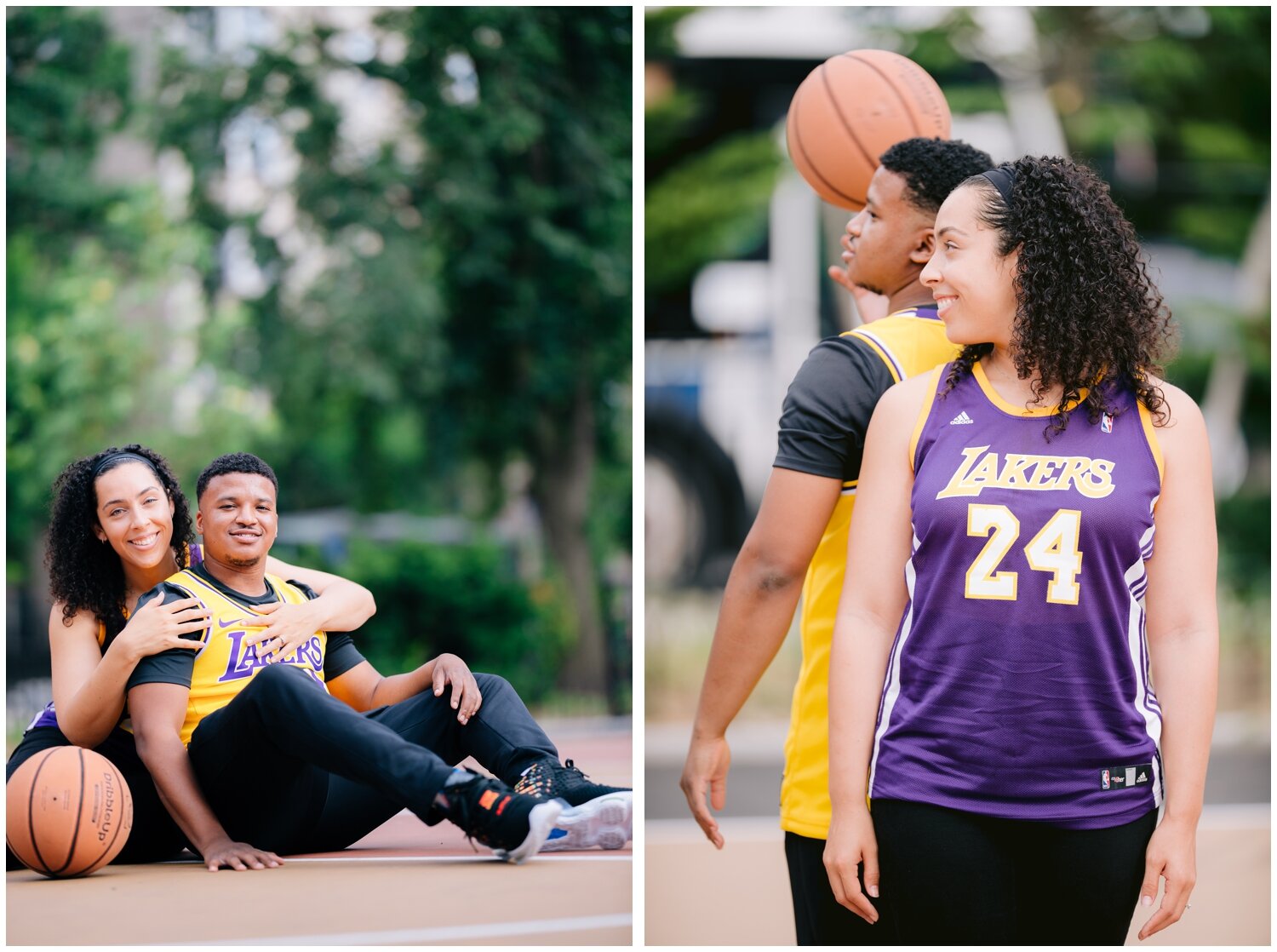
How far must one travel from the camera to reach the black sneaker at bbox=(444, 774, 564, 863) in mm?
Answer: 2844

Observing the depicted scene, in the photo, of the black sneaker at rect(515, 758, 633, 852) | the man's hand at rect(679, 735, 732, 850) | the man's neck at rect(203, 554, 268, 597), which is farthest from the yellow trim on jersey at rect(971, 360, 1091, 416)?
the man's neck at rect(203, 554, 268, 597)

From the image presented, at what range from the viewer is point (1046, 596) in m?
2.11

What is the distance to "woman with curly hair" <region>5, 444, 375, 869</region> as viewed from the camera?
3020 millimetres

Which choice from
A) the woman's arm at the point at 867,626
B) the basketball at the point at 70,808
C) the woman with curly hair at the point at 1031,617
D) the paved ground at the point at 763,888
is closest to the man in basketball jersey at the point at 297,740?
the basketball at the point at 70,808

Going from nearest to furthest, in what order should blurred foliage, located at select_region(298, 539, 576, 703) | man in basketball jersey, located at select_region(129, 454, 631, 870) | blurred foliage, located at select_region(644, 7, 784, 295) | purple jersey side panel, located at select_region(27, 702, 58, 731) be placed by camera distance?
man in basketball jersey, located at select_region(129, 454, 631, 870)
purple jersey side panel, located at select_region(27, 702, 58, 731)
blurred foliage, located at select_region(298, 539, 576, 703)
blurred foliage, located at select_region(644, 7, 784, 295)

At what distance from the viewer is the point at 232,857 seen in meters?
3.03

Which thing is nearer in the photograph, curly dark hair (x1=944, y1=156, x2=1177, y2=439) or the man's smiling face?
curly dark hair (x1=944, y1=156, x2=1177, y2=439)

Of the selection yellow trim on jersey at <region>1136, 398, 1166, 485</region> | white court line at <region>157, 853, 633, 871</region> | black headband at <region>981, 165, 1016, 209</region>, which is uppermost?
black headband at <region>981, 165, 1016, 209</region>

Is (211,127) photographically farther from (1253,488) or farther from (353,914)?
(1253,488)

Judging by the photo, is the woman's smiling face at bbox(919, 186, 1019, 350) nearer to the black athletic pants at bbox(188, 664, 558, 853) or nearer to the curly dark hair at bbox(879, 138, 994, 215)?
the curly dark hair at bbox(879, 138, 994, 215)

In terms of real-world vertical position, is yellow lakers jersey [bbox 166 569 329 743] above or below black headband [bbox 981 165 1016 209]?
below

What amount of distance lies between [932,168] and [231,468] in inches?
68.6

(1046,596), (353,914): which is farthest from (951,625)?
(353,914)

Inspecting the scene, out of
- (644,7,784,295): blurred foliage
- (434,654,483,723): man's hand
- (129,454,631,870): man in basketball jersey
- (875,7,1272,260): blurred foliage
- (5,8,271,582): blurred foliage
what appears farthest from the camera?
(644,7,784,295): blurred foliage
